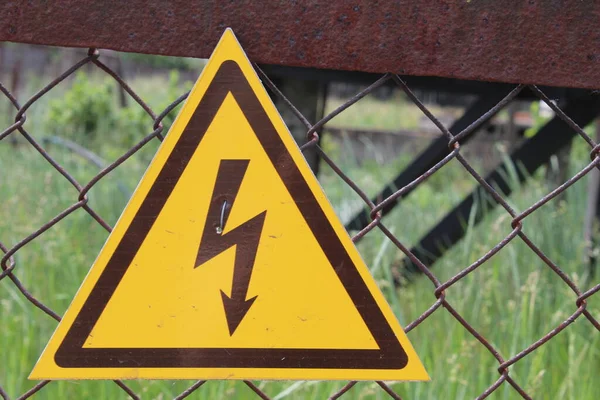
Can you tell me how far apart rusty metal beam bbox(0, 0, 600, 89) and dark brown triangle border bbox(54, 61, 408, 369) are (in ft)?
0.23

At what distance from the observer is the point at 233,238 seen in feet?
2.90

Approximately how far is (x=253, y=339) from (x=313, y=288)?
0.10 metres

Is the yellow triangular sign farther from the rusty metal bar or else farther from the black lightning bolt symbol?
the rusty metal bar

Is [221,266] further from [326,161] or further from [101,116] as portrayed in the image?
[101,116]

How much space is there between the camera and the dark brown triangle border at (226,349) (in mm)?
870

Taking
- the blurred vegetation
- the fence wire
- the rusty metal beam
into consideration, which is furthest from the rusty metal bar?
the blurred vegetation

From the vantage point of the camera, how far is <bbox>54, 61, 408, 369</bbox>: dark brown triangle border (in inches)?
34.2

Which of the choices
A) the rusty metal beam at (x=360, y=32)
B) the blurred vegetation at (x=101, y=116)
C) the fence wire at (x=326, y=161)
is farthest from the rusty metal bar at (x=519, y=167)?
the blurred vegetation at (x=101, y=116)

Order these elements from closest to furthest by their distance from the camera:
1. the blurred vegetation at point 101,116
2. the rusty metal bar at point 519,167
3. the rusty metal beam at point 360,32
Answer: the rusty metal beam at point 360,32
the rusty metal bar at point 519,167
the blurred vegetation at point 101,116

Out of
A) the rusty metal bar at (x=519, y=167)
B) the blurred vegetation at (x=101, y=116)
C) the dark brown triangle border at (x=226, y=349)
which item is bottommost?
the dark brown triangle border at (x=226, y=349)

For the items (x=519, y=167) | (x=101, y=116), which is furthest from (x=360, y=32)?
(x=101, y=116)

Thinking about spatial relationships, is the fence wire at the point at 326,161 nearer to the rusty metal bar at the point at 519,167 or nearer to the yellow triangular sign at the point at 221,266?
the yellow triangular sign at the point at 221,266

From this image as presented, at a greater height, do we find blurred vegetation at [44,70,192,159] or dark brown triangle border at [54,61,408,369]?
blurred vegetation at [44,70,192,159]

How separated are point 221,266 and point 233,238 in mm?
39
